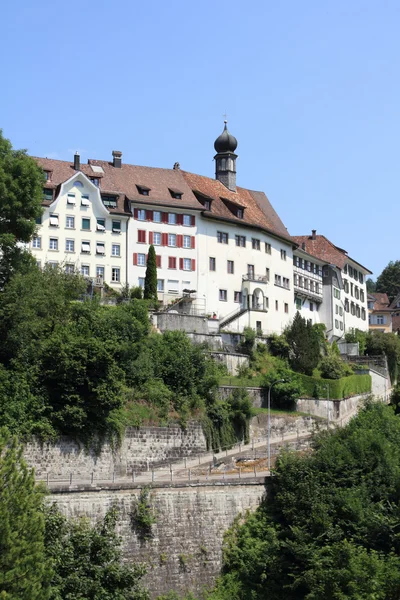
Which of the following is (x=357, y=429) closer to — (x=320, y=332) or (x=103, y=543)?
(x=103, y=543)

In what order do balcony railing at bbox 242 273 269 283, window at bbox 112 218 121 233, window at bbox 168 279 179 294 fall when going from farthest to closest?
1. balcony railing at bbox 242 273 269 283
2. window at bbox 168 279 179 294
3. window at bbox 112 218 121 233

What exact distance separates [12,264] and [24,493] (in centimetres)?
2550

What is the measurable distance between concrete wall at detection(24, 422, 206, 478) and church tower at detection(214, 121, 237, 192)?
123 ft

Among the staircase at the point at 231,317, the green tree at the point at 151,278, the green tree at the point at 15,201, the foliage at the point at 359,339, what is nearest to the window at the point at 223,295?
the staircase at the point at 231,317

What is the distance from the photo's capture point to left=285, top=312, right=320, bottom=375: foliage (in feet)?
269

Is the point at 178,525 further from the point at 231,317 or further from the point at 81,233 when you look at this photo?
the point at 231,317

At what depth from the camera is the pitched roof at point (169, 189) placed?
84562mm

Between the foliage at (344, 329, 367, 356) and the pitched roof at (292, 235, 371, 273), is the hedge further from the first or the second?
the pitched roof at (292, 235, 371, 273)

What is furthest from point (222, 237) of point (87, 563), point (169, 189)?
point (87, 563)

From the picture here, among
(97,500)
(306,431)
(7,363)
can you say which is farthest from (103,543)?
(306,431)

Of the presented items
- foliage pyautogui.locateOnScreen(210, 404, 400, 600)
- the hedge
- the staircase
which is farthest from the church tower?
foliage pyautogui.locateOnScreen(210, 404, 400, 600)

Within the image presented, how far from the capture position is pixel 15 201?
197 feet

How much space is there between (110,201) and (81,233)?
154 inches

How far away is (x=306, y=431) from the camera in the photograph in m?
73.8
